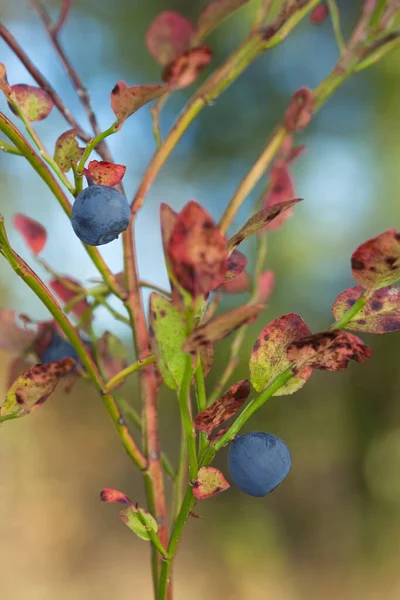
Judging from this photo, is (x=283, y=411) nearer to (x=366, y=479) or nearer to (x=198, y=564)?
(x=366, y=479)

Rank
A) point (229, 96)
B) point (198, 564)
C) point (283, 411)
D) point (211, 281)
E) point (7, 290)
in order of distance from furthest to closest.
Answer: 1. point (229, 96)
2. point (283, 411)
3. point (198, 564)
4. point (7, 290)
5. point (211, 281)

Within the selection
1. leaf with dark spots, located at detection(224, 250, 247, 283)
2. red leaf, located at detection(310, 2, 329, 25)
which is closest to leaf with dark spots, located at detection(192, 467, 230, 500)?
leaf with dark spots, located at detection(224, 250, 247, 283)

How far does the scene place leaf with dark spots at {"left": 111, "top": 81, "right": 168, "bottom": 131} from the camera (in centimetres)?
28

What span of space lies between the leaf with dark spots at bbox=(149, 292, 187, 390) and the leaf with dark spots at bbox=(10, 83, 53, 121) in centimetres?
20

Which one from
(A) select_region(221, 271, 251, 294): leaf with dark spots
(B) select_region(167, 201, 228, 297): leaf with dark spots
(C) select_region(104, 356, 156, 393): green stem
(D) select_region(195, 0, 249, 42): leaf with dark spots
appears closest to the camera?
(B) select_region(167, 201, 228, 297): leaf with dark spots

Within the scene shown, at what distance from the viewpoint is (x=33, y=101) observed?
0.36 metres

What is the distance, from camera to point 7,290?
8.57 ft

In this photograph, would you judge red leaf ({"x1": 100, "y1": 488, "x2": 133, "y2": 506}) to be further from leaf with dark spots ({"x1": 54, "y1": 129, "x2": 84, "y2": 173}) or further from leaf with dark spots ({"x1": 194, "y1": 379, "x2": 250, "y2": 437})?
leaf with dark spots ({"x1": 54, "y1": 129, "x2": 84, "y2": 173})

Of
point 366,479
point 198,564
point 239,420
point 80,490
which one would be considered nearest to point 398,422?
point 366,479

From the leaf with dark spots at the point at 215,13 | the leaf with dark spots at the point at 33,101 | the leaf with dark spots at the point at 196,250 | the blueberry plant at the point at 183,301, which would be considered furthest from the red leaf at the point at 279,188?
the leaf with dark spots at the point at 196,250

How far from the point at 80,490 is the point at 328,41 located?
3.10 m

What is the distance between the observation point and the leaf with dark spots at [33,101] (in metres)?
0.36

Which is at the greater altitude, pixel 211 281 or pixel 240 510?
pixel 211 281

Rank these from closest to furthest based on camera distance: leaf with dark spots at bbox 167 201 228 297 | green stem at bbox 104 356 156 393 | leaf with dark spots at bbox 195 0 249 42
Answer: leaf with dark spots at bbox 167 201 228 297 < green stem at bbox 104 356 156 393 < leaf with dark spots at bbox 195 0 249 42
